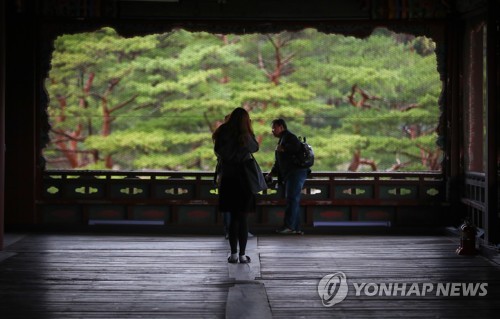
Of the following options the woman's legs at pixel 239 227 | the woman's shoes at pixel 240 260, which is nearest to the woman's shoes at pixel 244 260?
the woman's shoes at pixel 240 260

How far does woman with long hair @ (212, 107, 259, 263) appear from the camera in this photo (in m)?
6.70

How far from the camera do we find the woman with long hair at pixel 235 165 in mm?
6695

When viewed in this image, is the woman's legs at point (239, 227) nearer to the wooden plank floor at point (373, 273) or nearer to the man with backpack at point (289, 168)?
the wooden plank floor at point (373, 273)

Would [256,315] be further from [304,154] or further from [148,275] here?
[304,154]

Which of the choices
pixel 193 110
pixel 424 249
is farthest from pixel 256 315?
pixel 193 110

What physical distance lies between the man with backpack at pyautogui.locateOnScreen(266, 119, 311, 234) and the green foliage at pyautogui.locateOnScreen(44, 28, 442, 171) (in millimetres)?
3972

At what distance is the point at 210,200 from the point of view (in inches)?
380

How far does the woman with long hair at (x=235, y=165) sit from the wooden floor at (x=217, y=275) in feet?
1.65

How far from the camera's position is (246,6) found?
9539mm

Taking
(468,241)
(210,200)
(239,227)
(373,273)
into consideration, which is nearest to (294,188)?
(210,200)

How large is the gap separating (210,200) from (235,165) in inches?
118

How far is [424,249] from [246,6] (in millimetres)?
3561

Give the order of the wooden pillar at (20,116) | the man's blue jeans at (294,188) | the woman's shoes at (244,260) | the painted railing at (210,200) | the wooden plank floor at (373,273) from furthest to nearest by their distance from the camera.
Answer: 1. the painted railing at (210,200)
2. the wooden pillar at (20,116)
3. the man's blue jeans at (294,188)
4. the woman's shoes at (244,260)
5. the wooden plank floor at (373,273)

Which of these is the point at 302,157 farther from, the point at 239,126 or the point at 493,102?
the point at 239,126
